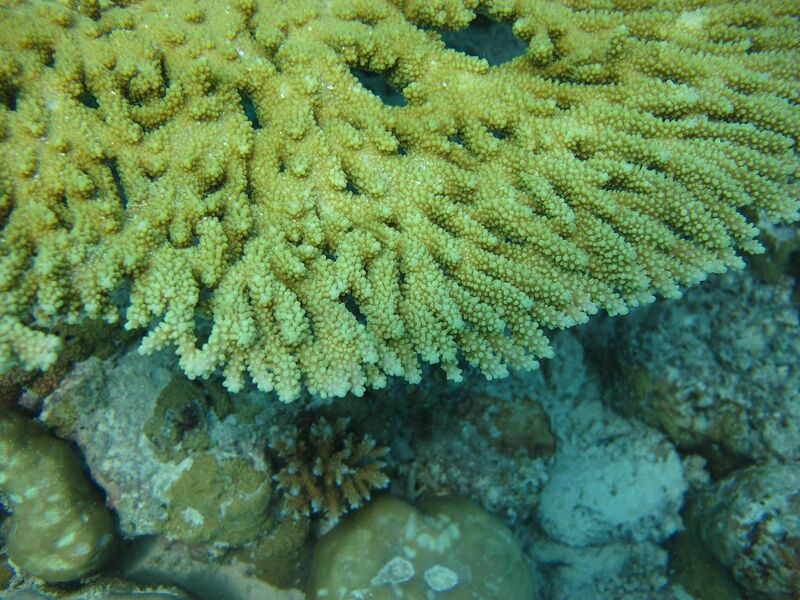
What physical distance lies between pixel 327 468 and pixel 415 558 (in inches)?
34.9

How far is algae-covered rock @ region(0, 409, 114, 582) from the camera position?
294cm

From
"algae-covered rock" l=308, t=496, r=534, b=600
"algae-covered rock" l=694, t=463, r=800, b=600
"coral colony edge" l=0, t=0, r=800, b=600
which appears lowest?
"algae-covered rock" l=308, t=496, r=534, b=600

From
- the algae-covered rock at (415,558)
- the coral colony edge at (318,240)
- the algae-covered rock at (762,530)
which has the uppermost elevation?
the coral colony edge at (318,240)

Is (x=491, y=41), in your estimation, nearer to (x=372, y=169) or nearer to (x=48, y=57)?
(x=372, y=169)

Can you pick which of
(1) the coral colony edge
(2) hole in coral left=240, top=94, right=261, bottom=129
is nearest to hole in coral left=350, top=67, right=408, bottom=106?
(1) the coral colony edge

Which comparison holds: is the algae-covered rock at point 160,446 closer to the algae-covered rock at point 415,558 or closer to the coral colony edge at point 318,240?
the coral colony edge at point 318,240

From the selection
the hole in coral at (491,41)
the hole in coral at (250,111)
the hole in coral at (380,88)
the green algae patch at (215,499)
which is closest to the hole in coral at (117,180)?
the hole in coral at (250,111)

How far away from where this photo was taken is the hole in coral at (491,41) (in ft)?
12.4

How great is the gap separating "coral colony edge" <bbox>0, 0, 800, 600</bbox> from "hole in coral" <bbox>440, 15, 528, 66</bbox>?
0.13 feet

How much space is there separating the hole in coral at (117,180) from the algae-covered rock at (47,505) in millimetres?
1614

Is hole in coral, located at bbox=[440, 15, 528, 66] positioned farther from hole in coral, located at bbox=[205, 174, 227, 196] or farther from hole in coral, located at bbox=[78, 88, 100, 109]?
hole in coral, located at bbox=[78, 88, 100, 109]

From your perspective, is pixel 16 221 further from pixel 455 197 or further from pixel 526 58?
A: pixel 526 58

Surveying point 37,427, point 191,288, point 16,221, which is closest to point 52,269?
point 16,221

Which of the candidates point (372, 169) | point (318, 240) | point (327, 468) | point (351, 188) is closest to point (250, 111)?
point (351, 188)
